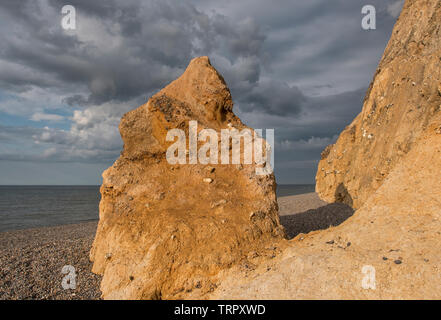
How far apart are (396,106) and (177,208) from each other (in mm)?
10843

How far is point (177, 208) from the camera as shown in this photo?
6.50 m

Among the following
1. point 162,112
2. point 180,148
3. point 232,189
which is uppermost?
point 162,112

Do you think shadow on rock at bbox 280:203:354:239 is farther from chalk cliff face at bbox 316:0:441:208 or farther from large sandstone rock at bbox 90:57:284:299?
large sandstone rock at bbox 90:57:284:299

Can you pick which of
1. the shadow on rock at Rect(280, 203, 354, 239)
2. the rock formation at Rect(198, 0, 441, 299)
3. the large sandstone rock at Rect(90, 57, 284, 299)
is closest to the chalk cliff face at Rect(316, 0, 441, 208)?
the rock formation at Rect(198, 0, 441, 299)

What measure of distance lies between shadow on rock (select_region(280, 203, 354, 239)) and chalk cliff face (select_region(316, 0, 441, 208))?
744 millimetres

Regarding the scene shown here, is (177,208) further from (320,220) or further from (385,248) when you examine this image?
(320,220)

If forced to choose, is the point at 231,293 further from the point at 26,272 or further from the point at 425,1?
the point at 425,1

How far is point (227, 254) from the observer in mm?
5559

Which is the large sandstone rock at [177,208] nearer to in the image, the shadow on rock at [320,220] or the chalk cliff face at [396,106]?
the chalk cliff face at [396,106]

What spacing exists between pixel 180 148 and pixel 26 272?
226 inches

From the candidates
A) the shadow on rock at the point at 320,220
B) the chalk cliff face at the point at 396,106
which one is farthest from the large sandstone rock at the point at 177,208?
the shadow on rock at the point at 320,220

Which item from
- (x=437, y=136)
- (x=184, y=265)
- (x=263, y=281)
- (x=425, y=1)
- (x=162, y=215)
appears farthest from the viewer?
(x=425, y=1)
